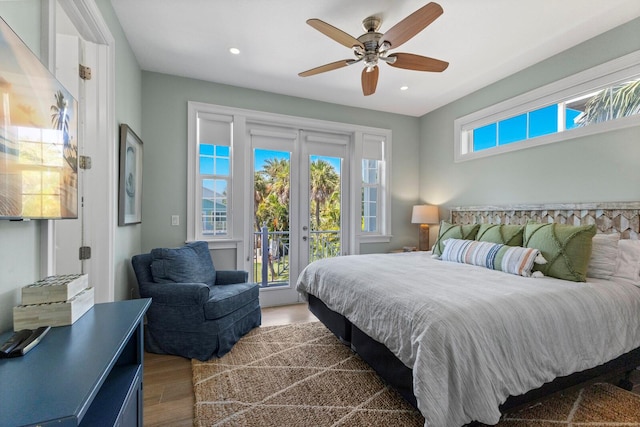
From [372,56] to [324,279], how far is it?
193 centimetres

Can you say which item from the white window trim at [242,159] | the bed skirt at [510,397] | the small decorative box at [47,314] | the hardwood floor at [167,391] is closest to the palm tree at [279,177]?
the white window trim at [242,159]

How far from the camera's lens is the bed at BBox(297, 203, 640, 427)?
1.34m

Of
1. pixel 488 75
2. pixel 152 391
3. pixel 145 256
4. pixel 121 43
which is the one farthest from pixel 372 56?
pixel 152 391

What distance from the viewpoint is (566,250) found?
2.15m

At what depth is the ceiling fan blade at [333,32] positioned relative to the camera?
187 cm

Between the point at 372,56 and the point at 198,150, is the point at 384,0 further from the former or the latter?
the point at 198,150

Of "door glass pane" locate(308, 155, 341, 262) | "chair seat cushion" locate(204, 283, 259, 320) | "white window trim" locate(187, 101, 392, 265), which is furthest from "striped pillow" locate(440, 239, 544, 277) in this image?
"chair seat cushion" locate(204, 283, 259, 320)

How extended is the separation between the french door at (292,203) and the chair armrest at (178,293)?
1434mm

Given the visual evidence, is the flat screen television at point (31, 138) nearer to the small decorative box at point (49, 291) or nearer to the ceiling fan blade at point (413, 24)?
the small decorative box at point (49, 291)

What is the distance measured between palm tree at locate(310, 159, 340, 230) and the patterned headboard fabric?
1.89m

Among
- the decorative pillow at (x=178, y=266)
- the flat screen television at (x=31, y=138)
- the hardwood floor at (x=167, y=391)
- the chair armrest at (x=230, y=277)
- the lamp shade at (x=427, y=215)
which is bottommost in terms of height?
→ the hardwood floor at (x=167, y=391)

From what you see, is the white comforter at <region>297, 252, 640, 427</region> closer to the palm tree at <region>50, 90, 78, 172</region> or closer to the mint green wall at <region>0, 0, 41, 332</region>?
the mint green wall at <region>0, 0, 41, 332</region>

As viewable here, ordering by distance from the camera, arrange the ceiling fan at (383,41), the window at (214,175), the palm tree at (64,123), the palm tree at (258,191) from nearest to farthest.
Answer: the palm tree at (64,123) → the ceiling fan at (383,41) → the window at (214,175) → the palm tree at (258,191)

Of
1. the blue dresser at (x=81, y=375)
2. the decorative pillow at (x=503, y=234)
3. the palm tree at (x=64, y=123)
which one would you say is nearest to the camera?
the blue dresser at (x=81, y=375)
